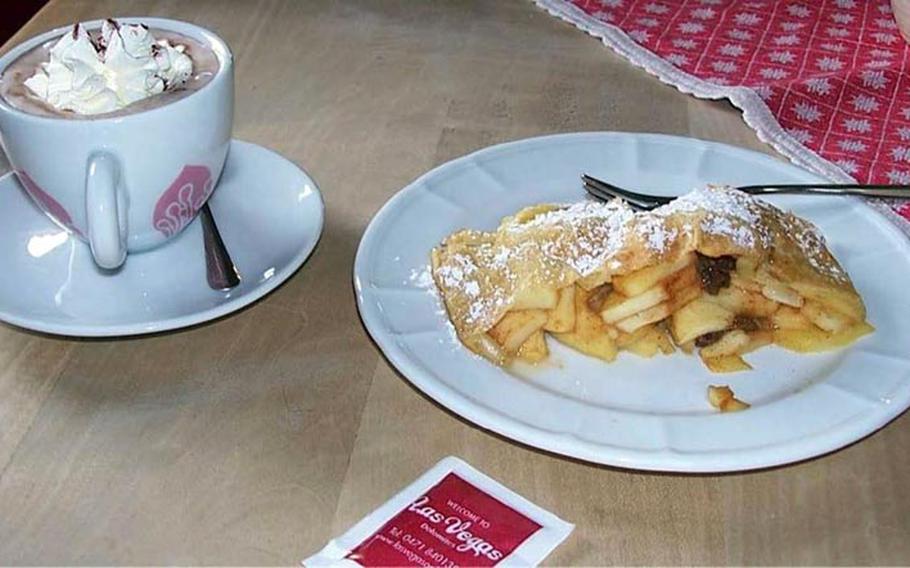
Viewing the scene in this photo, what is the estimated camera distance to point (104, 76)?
2.65 ft

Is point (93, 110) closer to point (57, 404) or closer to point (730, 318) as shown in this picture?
point (57, 404)

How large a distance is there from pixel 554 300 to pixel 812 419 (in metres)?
0.18

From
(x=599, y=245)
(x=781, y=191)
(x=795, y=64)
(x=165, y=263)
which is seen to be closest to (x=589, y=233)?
(x=599, y=245)

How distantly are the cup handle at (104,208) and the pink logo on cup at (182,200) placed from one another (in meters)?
0.05

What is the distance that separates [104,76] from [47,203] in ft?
0.35

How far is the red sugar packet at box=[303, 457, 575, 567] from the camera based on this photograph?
63cm

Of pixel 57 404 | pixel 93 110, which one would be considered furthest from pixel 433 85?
pixel 57 404

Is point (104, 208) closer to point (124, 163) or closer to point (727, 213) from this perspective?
→ point (124, 163)

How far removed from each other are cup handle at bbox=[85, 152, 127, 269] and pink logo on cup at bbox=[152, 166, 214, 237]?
0.05 meters

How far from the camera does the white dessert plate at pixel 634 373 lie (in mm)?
677

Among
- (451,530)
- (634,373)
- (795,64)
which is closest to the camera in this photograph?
(451,530)

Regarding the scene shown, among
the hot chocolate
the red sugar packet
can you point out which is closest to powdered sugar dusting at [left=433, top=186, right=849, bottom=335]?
the red sugar packet

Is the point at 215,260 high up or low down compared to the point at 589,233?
down

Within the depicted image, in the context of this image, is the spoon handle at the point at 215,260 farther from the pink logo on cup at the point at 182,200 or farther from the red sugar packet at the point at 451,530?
the red sugar packet at the point at 451,530
